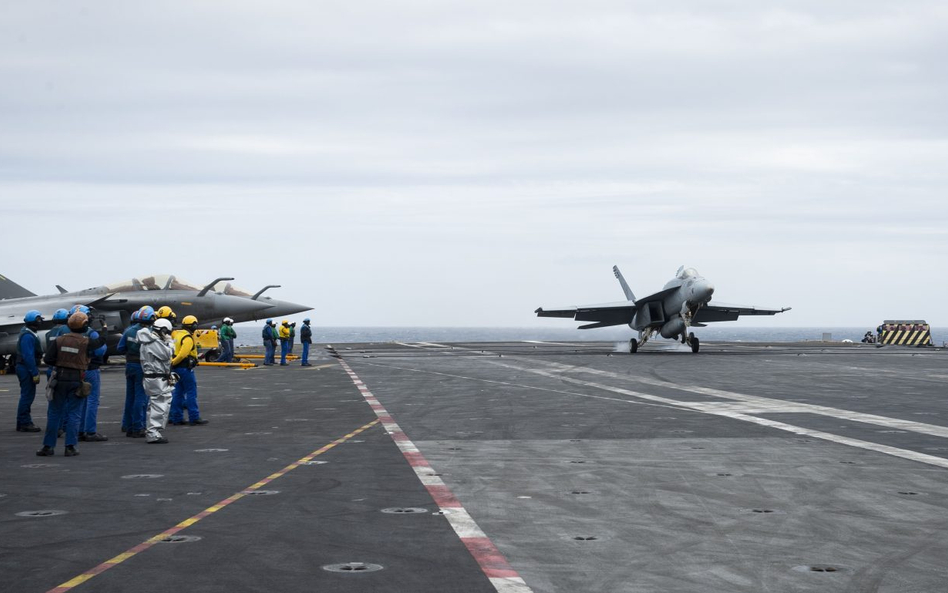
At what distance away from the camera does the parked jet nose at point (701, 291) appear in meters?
41.4

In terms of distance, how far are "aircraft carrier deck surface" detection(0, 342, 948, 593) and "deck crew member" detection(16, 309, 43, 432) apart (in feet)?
1.17

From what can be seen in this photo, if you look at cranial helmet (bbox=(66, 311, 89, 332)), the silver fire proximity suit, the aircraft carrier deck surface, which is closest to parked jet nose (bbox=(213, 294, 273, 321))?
the aircraft carrier deck surface

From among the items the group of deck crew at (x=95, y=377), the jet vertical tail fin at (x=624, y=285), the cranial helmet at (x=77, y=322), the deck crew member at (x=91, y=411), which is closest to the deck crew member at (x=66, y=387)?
the group of deck crew at (x=95, y=377)

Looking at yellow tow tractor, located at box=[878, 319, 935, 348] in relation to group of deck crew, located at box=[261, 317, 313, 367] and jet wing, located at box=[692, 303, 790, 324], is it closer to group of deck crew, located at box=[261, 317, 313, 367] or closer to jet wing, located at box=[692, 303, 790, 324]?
jet wing, located at box=[692, 303, 790, 324]

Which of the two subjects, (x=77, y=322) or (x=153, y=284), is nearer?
(x=77, y=322)

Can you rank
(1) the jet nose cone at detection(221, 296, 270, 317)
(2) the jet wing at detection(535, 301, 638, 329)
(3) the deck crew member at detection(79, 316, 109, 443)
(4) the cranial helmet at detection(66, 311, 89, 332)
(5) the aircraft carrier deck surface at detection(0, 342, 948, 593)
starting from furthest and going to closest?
(2) the jet wing at detection(535, 301, 638, 329) < (1) the jet nose cone at detection(221, 296, 270, 317) < (3) the deck crew member at detection(79, 316, 109, 443) < (4) the cranial helmet at detection(66, 311, 89, 332) < (5) the aircraft carrier deck surface at detection(0, 342, 948, 593)

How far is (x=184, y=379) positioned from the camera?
16.3 meters

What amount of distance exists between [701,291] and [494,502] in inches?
1362

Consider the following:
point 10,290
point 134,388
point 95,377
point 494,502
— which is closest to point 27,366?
point 95,377

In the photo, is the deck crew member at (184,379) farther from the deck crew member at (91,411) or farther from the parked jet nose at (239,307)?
the parked jet nose at (239,307)

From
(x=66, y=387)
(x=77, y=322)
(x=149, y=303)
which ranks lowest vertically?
(x=66, y=387)

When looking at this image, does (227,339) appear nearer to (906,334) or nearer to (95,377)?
(95,377)

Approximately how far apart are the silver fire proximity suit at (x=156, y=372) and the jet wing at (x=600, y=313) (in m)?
37.5

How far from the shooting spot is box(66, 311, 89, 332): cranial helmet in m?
12.7
